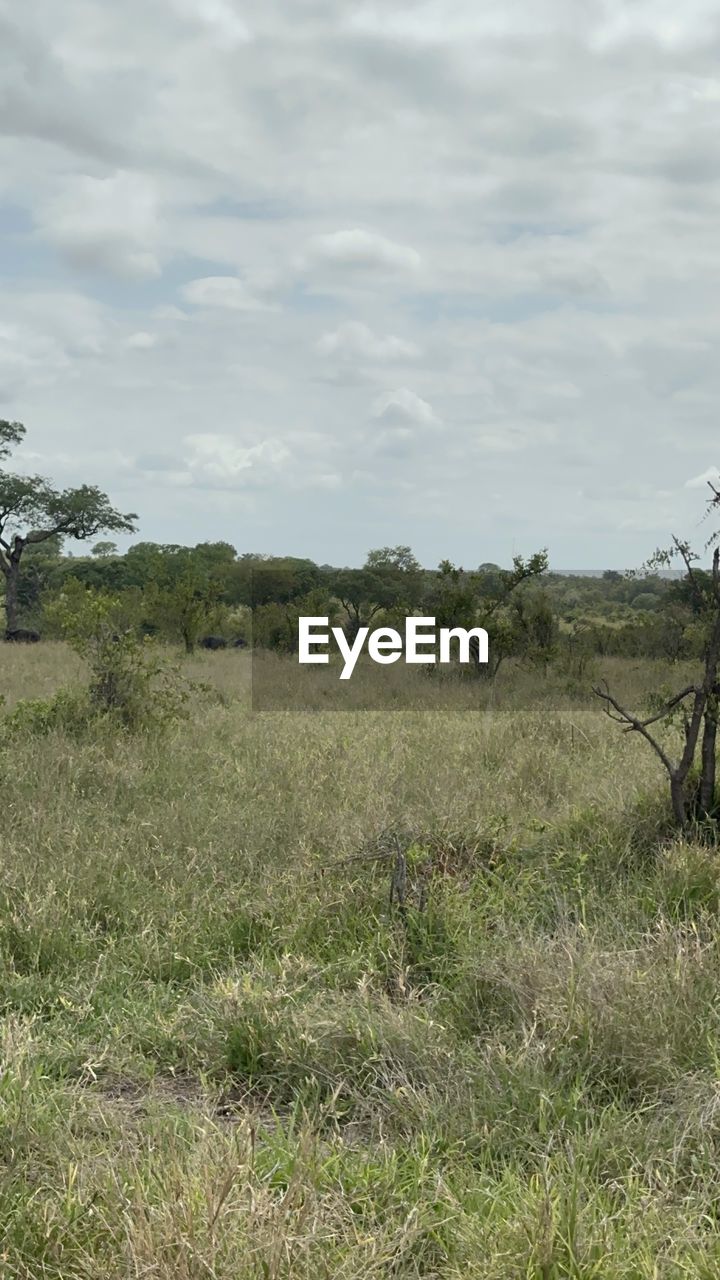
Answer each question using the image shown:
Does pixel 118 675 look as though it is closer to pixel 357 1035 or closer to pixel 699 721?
pixel 699 721

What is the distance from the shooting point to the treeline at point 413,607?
19641 mm

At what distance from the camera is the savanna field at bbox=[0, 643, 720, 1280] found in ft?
9.56

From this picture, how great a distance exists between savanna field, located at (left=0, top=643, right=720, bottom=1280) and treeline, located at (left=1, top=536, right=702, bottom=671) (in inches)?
106

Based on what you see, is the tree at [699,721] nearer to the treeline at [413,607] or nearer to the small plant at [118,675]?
the treeline at [413,607]

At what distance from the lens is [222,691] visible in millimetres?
16250

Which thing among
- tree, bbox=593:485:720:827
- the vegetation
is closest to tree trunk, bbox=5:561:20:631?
the vegetation

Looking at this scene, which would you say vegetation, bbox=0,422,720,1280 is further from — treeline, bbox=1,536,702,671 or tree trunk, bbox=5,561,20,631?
tree trunk, bbox=5,561,20,631

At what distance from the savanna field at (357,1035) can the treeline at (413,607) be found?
2695mm

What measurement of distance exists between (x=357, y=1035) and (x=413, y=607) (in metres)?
20.0

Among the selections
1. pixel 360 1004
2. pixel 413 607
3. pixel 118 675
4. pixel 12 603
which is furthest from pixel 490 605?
pixel 12 603

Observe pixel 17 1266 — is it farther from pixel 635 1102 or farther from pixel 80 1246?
pixel 635 1102

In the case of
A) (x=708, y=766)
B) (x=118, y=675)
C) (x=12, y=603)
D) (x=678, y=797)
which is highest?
(x=12, y=603)

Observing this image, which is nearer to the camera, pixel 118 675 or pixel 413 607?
pixel 118 675

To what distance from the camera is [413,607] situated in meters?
23.9
